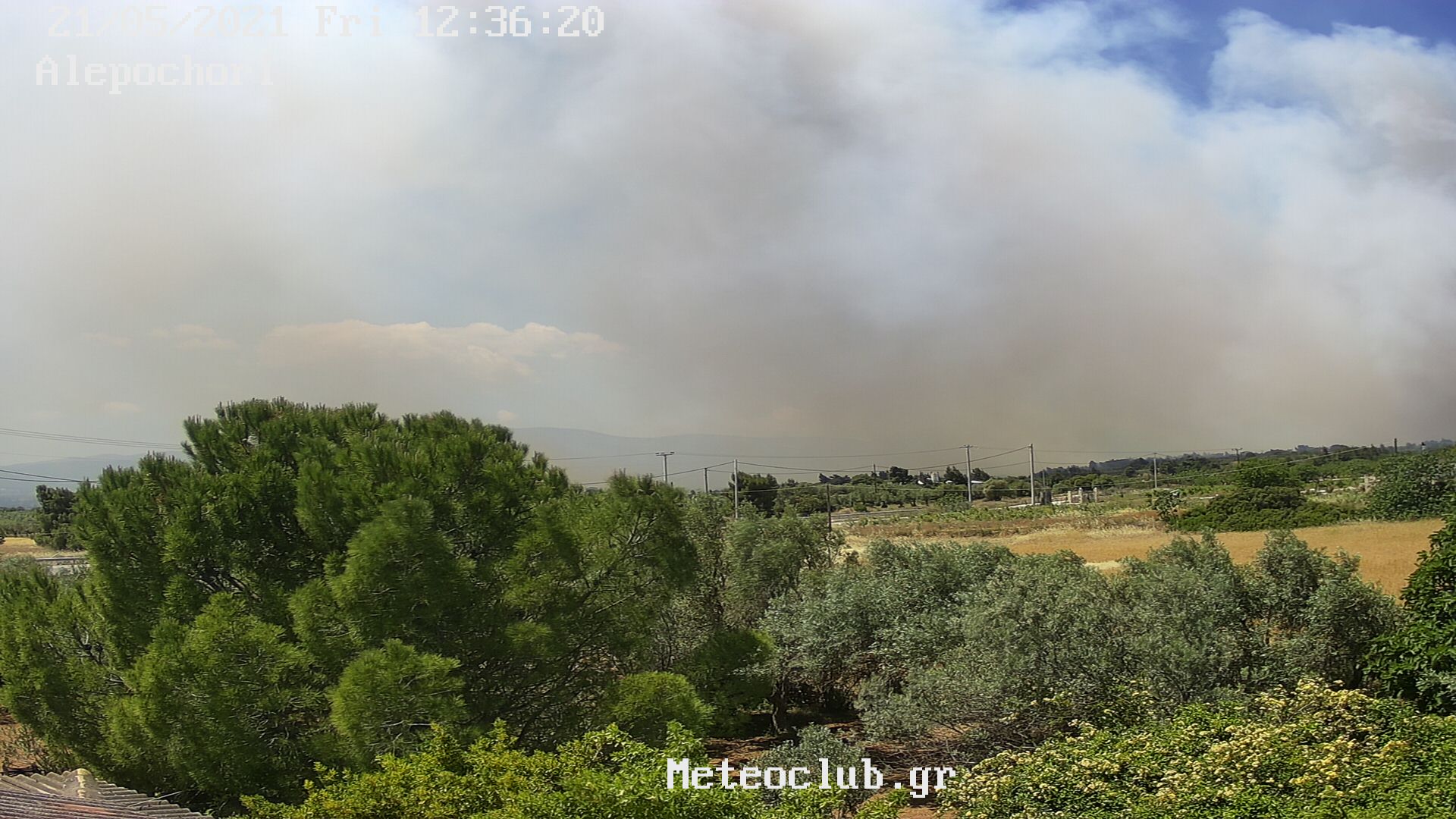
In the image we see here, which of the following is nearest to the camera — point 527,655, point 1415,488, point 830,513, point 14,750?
point 527,655

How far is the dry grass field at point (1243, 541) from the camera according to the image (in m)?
27.1

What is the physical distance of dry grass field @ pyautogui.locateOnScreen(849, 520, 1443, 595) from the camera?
27.1 m

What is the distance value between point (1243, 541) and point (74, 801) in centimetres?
4007

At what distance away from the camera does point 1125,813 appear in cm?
942

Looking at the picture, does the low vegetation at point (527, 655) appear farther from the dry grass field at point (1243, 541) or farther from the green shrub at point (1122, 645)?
the dry grass field at point (1243, 541)

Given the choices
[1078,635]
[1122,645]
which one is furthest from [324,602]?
[1122,645]

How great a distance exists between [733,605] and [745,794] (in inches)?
569

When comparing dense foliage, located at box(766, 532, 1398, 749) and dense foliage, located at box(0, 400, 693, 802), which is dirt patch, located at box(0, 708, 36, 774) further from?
dense foliage, located at box(766, 532, 1398, 749)

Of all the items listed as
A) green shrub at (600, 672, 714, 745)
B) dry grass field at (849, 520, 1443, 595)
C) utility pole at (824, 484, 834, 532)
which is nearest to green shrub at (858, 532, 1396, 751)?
dry grass field at (849, 520, 1443, 595)

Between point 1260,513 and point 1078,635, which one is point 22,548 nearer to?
point 1078,635

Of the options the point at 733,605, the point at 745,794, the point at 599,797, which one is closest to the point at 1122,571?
the point at 733,605

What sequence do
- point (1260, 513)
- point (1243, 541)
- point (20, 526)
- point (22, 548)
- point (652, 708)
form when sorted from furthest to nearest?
1. point (20, 526)
2. point (22, 548)
3. point (1260, 513)
4. point (1243, 541)
5. point (652, 708)

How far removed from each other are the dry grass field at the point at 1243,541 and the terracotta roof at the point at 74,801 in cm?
1810

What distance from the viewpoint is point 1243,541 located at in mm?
39438
